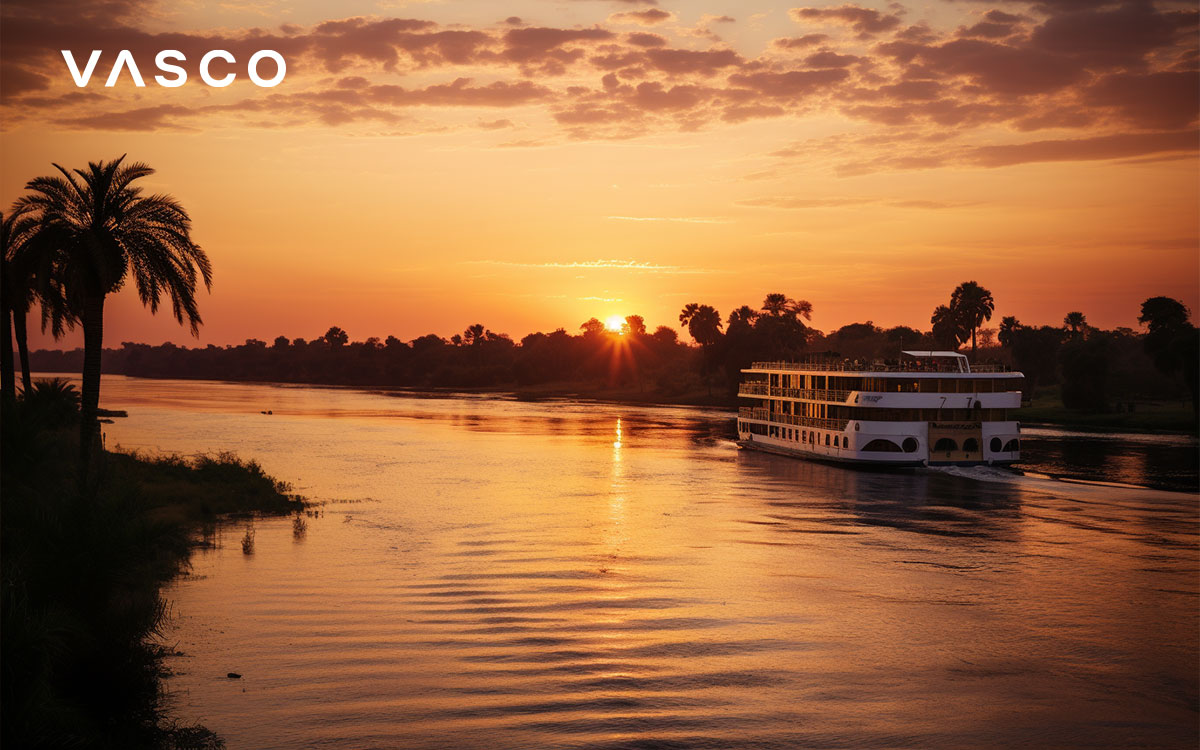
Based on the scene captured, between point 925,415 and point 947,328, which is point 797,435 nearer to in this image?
point 925,415

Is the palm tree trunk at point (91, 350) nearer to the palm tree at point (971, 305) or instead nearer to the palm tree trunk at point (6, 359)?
the palm tree trunk at point (6, 359)

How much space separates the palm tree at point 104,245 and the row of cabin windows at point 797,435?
5021 cm

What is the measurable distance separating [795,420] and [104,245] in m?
60.3

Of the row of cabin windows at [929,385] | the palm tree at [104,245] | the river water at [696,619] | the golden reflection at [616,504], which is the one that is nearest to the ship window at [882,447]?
the row of cabin windows at [929,385]

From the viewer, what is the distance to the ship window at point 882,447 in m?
70.2

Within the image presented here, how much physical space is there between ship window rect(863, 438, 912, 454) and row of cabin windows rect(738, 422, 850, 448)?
6.53 ft

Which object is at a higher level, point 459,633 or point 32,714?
point 32,714

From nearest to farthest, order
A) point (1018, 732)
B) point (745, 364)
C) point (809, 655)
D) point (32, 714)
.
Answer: point (32, 714) < point (1018, 732) < point (809, 655) < point (745, 364)

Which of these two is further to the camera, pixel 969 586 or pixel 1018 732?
pixel 969 586

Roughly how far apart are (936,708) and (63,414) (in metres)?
36.0

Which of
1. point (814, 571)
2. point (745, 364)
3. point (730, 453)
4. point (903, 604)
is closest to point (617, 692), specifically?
point (903, 604)

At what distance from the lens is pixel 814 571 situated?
35.6 meters

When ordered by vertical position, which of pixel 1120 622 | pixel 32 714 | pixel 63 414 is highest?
pixel 63 414

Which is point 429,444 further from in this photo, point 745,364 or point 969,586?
point 745,364
